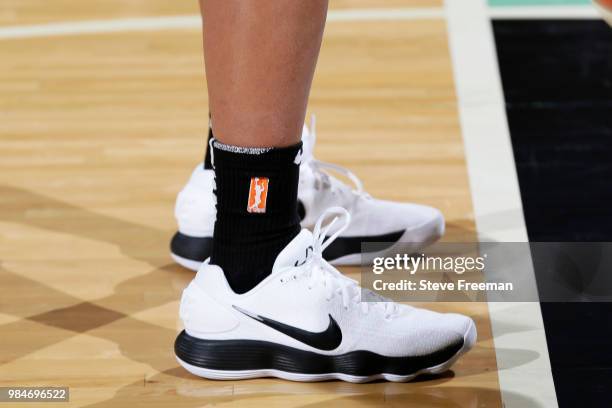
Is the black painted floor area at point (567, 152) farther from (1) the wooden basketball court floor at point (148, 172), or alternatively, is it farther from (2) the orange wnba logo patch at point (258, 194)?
(2) the orange wnba logo patch at point (258, 194)

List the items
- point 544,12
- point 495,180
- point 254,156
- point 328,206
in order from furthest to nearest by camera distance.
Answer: point 544,12 < point 495,180 < point 328,206 < point 254,156

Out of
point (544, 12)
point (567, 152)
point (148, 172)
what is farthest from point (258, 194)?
point (544, 12)

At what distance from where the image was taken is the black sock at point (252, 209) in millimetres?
1331

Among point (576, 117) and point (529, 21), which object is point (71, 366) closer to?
point (576, 117)

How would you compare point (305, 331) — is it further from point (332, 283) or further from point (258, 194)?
point (258, 194)

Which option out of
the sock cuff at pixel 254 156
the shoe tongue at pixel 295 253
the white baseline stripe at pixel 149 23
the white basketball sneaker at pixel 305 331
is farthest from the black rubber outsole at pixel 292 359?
the white baseline stripe at pixel 149 23

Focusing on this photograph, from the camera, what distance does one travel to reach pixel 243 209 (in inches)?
53.2

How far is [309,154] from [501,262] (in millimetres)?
345

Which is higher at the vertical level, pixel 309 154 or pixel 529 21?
pixel 309 154

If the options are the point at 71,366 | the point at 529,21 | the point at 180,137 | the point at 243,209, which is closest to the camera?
the point at 243,209

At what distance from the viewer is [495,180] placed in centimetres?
199

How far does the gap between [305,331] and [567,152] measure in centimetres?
89

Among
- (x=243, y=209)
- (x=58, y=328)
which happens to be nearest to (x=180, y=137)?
(x=58, y=328)

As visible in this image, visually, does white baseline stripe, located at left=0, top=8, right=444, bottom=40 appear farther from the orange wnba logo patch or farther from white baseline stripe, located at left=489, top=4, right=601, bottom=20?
the orange wnba logo patch
